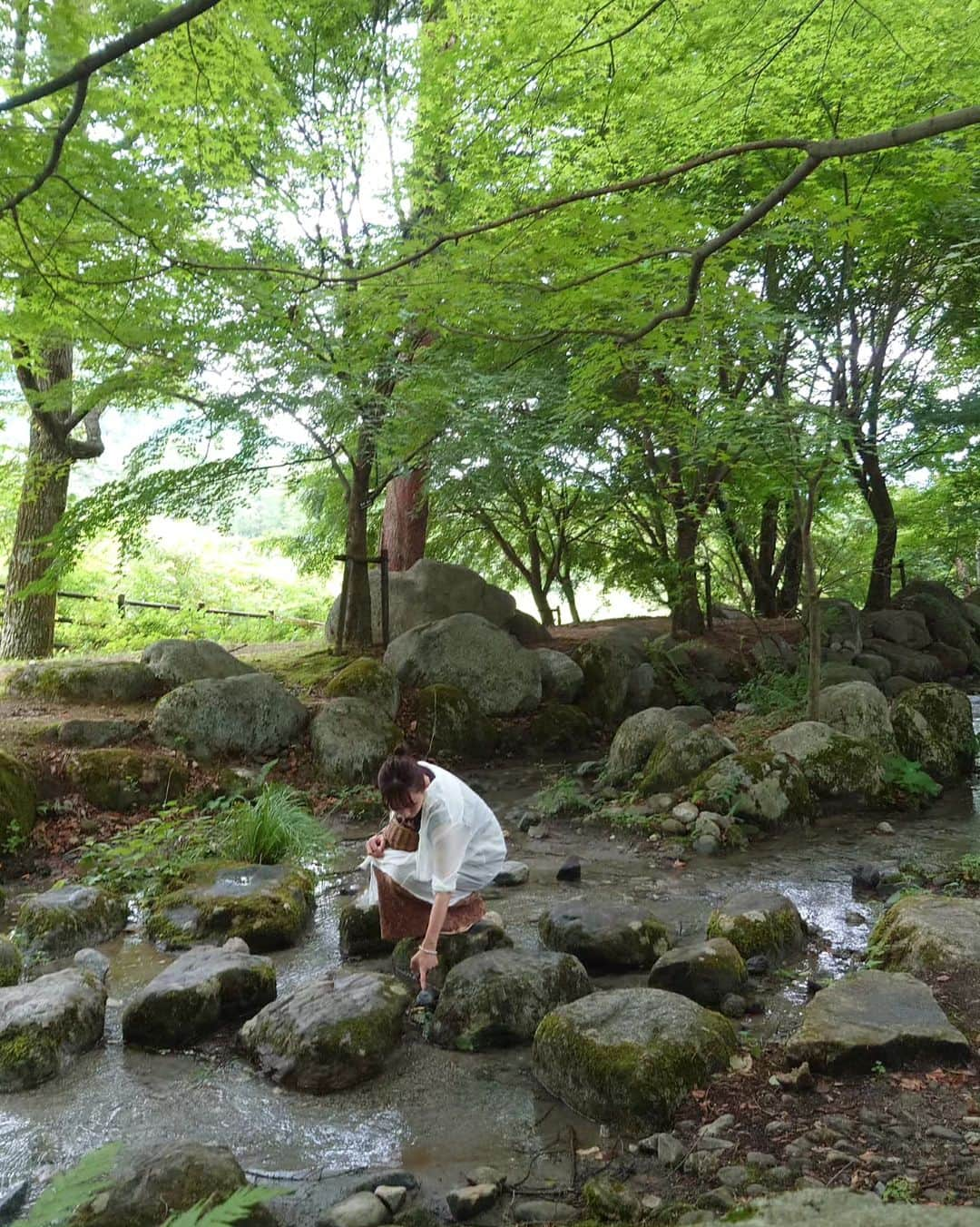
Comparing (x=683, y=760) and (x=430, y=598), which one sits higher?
(x=430, y=598)

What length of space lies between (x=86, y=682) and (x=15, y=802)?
2.54 meters

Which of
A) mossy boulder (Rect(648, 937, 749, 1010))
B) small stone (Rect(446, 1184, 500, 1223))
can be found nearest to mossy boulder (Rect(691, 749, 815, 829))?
mossy boulder (Rect(648, 937, 749, 1010))

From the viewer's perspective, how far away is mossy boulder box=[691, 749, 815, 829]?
7.45m

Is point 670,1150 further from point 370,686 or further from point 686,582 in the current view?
point 686,582

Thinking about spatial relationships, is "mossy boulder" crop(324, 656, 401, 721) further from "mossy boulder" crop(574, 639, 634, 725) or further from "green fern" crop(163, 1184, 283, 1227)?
"green fern" crop(163, 1184, 283, 1227)

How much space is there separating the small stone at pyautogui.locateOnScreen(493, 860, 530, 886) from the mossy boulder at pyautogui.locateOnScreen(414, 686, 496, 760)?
366 cm

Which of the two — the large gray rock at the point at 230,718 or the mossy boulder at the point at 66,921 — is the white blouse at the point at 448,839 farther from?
the large gray rock at the point at 230,718

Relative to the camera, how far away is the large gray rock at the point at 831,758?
7.91 meters

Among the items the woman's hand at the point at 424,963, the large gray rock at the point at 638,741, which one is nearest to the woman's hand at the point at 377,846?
the woman's hand at the point at 424,963

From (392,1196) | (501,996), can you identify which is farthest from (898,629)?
(392,1196)

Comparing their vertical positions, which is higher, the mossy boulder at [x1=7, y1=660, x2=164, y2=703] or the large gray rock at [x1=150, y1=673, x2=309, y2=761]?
the mossy boulder at [x1=7, y1=660, x2=164, y2=703]

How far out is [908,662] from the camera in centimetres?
1372

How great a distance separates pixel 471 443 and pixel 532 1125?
27.5 ft

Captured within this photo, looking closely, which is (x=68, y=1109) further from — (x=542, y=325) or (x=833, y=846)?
(x=542, y=325)
